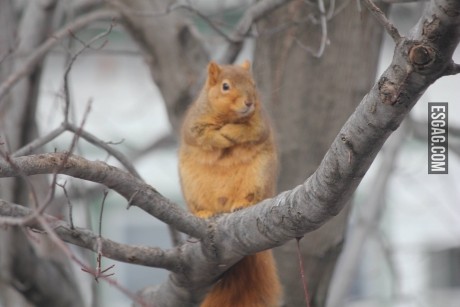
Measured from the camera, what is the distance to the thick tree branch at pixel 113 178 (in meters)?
2.12

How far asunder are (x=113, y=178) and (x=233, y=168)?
917 millimetres

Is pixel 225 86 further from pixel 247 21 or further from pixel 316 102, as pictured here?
pixel 316 102

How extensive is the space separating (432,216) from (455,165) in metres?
0.50

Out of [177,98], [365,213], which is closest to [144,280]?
[365,213]

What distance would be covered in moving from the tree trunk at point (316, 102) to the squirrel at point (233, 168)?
0.45 m

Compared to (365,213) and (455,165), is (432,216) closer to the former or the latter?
(455,165)

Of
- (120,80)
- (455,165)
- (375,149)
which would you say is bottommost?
(375,149)

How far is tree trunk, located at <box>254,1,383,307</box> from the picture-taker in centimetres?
377

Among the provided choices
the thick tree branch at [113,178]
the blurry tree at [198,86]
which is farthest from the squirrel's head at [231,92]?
the thick tree branch at [113,178]

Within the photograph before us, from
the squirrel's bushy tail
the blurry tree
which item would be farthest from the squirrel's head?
the squirrel's bushy tail

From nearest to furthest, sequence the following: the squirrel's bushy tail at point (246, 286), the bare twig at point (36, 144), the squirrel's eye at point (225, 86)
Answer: the bare twig at point (36, 144)
the squirrel's bushy tail at point (246, 286)
the squirrel's eye at point (225, 86)

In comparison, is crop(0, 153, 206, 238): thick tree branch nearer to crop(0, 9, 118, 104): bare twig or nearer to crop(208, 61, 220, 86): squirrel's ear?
crop(0, 9, 118, 104): bare twig

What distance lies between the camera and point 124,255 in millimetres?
2561

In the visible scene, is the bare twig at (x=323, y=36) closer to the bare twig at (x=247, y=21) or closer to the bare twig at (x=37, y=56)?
the bare twig at (x=247, y=21)
